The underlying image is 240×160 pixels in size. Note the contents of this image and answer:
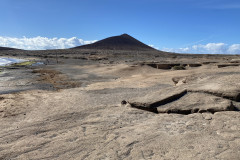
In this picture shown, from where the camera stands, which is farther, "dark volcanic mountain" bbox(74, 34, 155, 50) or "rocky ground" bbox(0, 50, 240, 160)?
"dark volcanic mountain" bbox(74, 34, 155, 50)

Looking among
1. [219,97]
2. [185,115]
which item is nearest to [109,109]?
[185,115]

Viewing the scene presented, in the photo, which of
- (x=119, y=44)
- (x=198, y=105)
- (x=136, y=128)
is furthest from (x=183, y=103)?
(x=119, y=44)

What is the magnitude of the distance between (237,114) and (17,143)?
4.24m

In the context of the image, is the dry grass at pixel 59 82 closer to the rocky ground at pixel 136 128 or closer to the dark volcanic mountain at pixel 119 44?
the rocky ground at pixel 136 128

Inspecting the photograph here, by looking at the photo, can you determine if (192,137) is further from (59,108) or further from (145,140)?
(59,108)

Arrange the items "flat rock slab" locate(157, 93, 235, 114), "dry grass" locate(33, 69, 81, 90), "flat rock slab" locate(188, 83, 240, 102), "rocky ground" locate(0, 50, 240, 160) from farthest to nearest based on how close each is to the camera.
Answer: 1. "dry grass" locate(33, 69, 81, 90)
2. "flat rock slab" locate(188, 83, 240, 102)
3. "flat rock slab" locate(157, 93, 235, 114)
4. "rocky ground" locate(0, 50, 240, 160)

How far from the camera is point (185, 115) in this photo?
4.59 meters

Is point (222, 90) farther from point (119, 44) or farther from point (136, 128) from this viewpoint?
point (119, 44)

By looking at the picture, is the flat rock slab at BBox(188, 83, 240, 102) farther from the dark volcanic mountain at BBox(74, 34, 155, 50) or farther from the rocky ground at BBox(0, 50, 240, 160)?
the dark volcanic mountain at BBox(74, 34, 155, 50)

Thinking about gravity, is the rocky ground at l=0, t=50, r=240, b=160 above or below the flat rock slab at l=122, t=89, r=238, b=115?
below

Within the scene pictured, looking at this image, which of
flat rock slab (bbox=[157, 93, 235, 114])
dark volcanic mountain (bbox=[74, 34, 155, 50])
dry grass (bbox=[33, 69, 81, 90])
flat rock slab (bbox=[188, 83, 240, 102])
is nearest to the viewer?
flat rock slab (bbox=[157, 93, 235, 114])

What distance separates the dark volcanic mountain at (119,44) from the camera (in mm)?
87938

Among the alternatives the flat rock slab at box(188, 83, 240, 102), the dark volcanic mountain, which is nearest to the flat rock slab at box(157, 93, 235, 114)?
the flat rock slab at box(188, 83, 240, 102)

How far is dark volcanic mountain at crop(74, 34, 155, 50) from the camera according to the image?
8794cm
